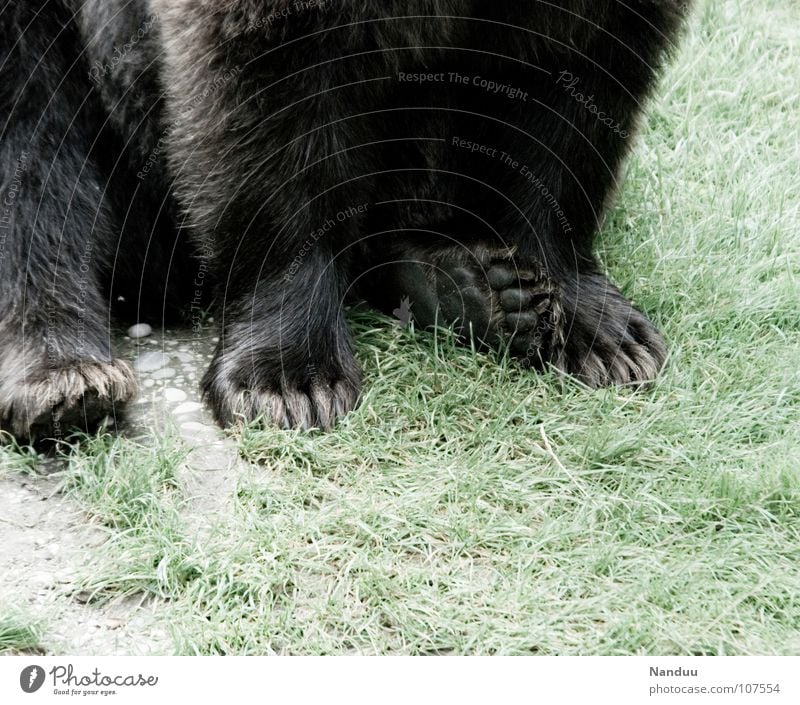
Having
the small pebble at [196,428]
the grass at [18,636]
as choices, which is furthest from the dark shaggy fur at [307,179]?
the grass at [18,636]

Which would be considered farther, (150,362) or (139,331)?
(139,331)

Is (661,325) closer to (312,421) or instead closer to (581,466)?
(581,466)

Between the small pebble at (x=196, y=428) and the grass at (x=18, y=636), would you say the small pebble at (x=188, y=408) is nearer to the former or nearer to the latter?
the small pebble at (x=196, y=428)

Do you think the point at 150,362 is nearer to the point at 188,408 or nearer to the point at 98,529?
the point at 188,408

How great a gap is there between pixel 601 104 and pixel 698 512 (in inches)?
47.8

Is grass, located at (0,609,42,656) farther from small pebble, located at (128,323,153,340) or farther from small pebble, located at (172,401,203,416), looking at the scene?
small pebble, located at (128,323,153,340)

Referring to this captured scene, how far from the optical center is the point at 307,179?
9.55ft

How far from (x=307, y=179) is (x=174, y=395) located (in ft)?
2.36

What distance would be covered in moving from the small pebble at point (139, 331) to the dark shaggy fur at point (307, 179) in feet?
0.23

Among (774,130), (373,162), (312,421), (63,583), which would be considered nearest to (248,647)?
(63,583)

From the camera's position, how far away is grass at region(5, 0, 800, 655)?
7.57 ft

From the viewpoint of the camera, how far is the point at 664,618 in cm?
230

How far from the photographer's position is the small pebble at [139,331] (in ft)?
11.1

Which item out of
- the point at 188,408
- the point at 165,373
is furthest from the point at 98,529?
the point at 165,373
